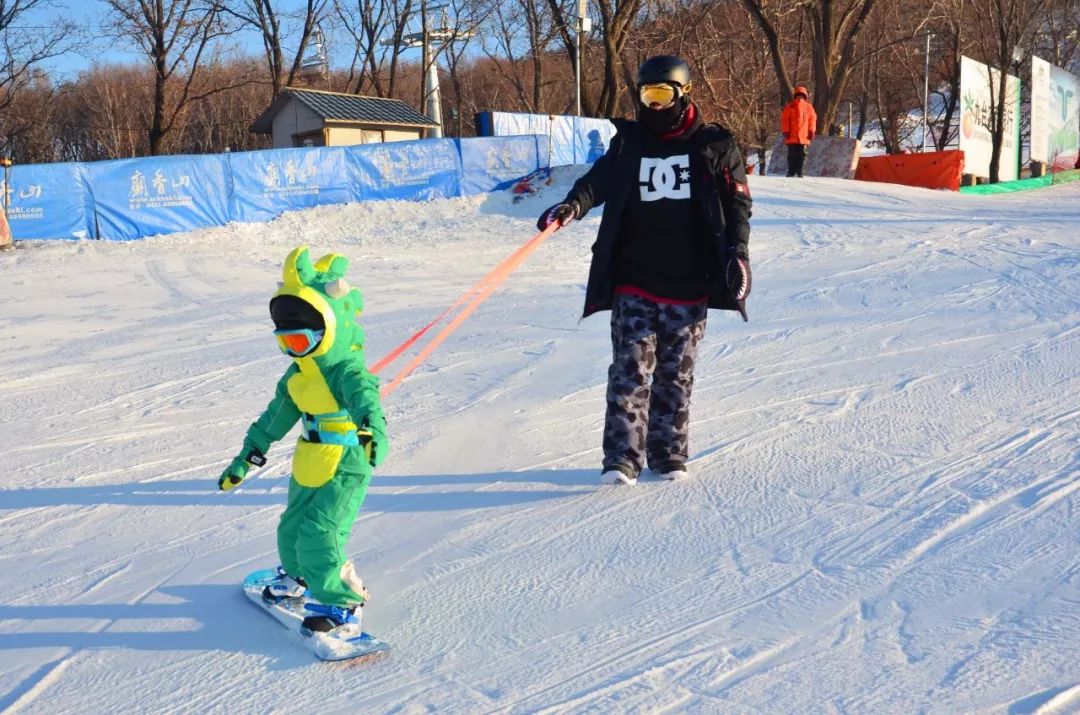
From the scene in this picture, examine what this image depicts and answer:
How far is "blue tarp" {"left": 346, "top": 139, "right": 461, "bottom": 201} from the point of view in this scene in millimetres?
17953

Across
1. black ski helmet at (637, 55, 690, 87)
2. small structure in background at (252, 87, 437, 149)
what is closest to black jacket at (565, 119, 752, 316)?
black ski helmet at (637, 55, 690, 87)

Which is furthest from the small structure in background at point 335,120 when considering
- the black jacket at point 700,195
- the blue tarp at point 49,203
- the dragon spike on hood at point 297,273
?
the dragon spike on hood at point 297,273

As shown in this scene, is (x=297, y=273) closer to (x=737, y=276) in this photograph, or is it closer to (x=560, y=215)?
(x=560, y=215)

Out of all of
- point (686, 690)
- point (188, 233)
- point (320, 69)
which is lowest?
point (686, 690)

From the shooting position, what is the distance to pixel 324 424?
9.45ft

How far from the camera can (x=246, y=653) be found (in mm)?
2867

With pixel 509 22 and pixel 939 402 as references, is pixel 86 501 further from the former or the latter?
pixel 509 22

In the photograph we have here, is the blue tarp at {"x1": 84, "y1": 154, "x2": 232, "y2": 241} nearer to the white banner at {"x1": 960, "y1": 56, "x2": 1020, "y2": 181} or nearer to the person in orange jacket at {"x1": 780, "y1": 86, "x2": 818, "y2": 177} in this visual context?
the person in orange jacket at {"x1": 780, "y1": 86, "x2": 818, "y2": 177}

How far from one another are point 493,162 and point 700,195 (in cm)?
1532

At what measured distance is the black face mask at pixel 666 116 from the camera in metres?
3.96

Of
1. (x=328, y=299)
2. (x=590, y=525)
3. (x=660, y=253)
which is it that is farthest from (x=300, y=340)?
(x=660, y=253)

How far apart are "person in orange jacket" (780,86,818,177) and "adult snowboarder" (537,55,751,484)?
1291 centimetres

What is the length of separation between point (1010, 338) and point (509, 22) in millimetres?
36109

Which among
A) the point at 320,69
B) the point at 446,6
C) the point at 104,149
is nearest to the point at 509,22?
the point at 446,6
